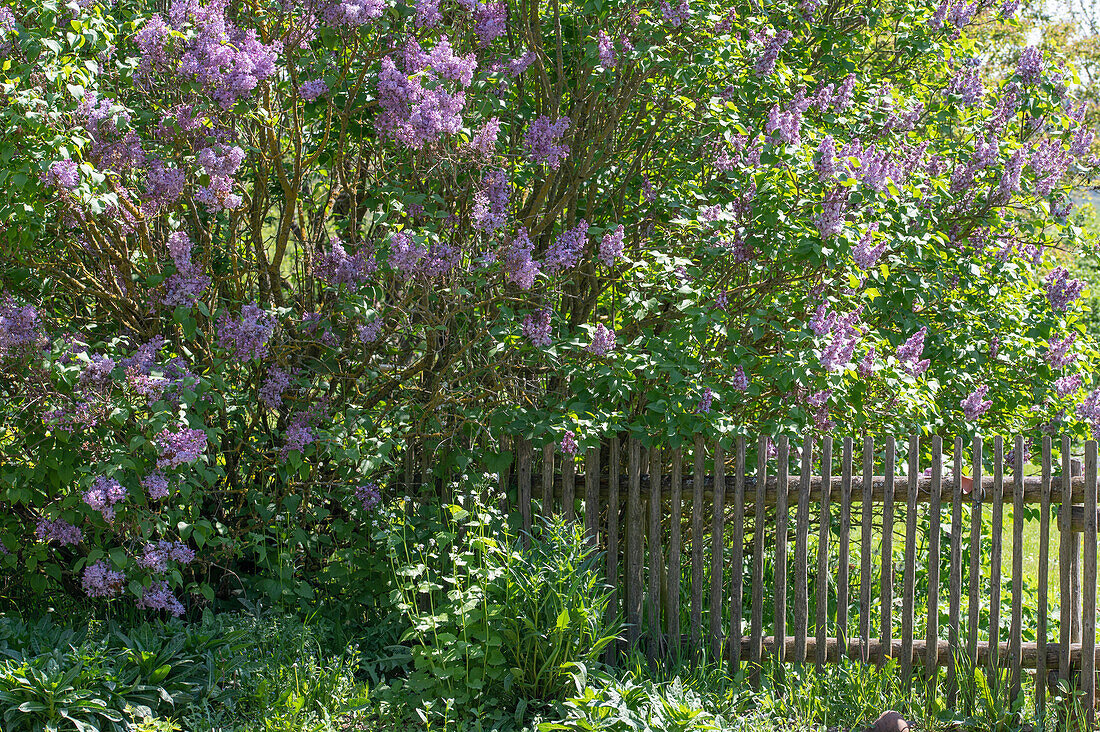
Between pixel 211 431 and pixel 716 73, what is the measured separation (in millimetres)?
2664

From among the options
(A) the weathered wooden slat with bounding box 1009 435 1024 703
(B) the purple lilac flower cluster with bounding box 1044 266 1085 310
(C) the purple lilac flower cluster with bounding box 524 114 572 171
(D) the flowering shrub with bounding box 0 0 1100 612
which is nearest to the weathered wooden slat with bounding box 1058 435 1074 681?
(A) the weathered wooden slat with bounding box 1009 435 1024 703

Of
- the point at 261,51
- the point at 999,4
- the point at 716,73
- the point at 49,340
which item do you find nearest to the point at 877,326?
the point at 716,73

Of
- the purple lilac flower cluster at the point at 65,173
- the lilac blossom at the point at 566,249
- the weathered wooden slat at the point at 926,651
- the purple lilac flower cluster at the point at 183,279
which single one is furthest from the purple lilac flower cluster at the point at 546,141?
the weathered wooden slat at the point at 926,651

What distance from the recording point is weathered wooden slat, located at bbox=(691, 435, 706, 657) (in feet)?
14.5

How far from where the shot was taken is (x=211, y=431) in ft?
12.9

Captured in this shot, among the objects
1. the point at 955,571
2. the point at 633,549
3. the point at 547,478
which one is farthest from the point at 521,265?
the point at 955,571

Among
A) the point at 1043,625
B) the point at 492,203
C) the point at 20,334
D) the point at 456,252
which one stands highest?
the point at 492,203

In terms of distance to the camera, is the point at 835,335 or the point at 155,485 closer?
the point at 155,485

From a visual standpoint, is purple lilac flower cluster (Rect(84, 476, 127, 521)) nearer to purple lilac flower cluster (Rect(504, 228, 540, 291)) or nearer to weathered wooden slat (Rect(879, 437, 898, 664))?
purple lilac flower cluster (Rect(504, 228, 540, 291))

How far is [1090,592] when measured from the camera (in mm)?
4035

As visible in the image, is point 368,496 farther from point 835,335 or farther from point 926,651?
point 926,651

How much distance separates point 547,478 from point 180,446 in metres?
1.65

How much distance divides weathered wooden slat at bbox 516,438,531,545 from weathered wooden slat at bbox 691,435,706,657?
770mm

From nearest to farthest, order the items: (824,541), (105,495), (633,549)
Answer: (105,495), (824,541), (633,549)
